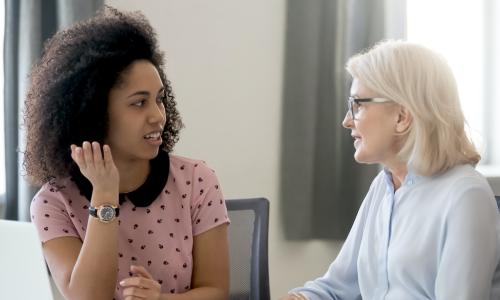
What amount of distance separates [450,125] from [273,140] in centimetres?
163

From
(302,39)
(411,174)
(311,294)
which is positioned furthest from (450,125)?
(302,39)

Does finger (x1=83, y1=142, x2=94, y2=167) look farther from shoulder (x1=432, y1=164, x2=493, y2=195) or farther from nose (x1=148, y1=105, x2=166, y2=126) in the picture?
shoulder (x1=432, y1=164, x2=493, y2=195)

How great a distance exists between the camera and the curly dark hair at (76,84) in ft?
6.03

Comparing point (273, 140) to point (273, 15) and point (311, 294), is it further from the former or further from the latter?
point (311, 294)

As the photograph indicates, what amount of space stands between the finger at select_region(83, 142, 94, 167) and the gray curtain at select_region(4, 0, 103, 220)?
3.76 ft

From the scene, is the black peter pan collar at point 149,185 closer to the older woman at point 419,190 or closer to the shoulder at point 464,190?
the older woman at point 419,190

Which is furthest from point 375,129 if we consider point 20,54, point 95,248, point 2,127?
point 2,127

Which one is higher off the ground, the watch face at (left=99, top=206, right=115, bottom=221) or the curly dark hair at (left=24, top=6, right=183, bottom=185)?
the curly dark hair at (left=24, top=6, right=183, bottom=185)

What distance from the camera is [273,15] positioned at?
3.34m

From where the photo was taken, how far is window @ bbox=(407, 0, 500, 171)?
3.59 m

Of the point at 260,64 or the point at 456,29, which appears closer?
the point at 260,64

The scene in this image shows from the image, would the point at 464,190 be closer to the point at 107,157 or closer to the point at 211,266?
the point at 211,266

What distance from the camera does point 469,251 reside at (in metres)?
1.67

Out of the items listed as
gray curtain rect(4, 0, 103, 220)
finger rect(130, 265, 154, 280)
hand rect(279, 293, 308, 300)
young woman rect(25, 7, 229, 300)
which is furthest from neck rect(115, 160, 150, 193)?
gray curtain rect(4, 0, 103, 220)
